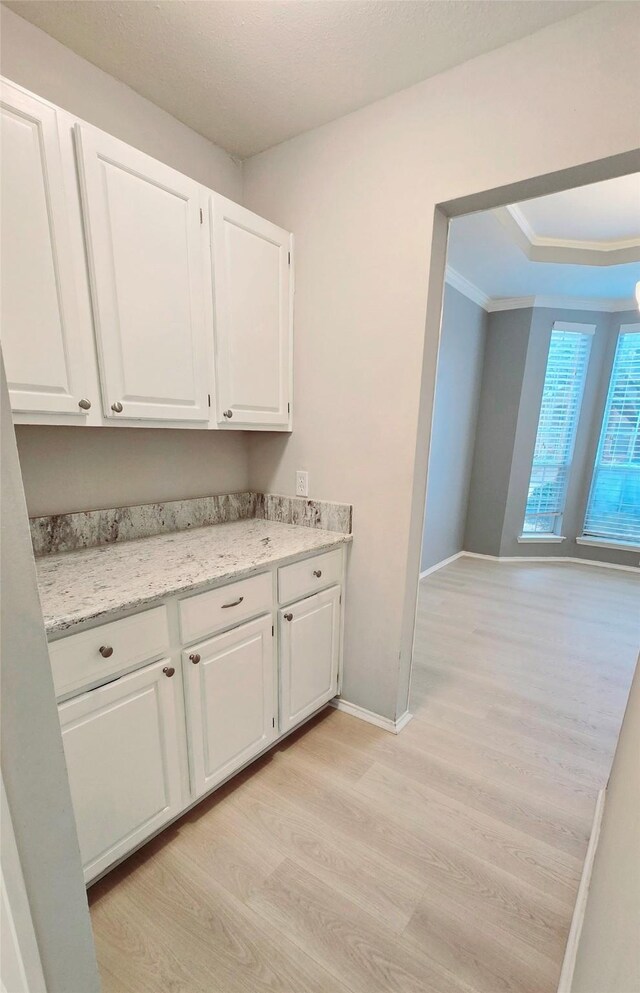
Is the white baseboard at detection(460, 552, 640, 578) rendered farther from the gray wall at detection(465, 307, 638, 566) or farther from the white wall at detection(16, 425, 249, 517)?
the white wall at detection(16, 425, 249, 517)

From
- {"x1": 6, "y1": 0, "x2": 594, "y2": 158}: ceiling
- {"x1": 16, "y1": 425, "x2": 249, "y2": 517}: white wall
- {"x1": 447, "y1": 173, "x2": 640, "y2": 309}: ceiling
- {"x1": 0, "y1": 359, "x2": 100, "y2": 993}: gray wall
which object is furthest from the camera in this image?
{"x1": 447, "y1": 173, "x2": 640, "y2": 309}: ceiling

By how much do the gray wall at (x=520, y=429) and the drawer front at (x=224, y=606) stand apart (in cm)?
369

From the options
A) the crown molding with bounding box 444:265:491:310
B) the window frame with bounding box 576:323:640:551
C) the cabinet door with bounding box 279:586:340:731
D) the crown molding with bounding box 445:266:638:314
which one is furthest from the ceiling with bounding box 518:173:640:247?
the cabinet door with bounding box 279:586:340:731

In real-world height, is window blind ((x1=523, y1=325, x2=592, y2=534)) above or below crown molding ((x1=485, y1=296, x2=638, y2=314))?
below

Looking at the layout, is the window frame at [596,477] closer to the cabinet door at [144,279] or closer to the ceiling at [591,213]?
the ceiling at [591,213]

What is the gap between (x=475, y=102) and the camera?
4.60ft

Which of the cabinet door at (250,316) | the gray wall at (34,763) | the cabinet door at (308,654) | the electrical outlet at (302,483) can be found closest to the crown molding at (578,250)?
the cabinet door at (250,316)

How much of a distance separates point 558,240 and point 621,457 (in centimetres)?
244

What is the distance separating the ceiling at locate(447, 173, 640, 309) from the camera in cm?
247

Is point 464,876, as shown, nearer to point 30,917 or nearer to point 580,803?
point 580,803

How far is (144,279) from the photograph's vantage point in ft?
4.63

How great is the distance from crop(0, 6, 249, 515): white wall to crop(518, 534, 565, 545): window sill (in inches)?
149

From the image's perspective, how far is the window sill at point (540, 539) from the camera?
4582 millimetres

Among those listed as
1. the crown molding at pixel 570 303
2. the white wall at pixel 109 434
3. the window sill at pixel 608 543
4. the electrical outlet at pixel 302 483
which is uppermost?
the crown molding at pixel 570 303
